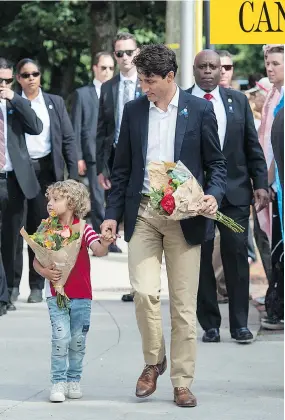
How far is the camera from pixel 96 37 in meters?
22.1

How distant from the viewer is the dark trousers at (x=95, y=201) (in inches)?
561

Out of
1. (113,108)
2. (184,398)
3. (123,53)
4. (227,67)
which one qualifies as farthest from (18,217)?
(184,398)

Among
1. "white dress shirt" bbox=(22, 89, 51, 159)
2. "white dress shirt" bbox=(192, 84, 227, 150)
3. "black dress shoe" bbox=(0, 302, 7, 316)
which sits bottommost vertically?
"black dress shoe" bbox=(0, 302, 7, 316)

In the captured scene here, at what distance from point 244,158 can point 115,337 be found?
63.8 inches

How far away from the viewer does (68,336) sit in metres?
7.34

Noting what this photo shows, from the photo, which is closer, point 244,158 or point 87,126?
point 244,158

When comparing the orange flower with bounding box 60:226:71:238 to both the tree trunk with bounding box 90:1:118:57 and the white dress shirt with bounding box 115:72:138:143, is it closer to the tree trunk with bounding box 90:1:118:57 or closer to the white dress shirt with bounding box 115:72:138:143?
the white dress shirt with bounding box 115:72:138:143

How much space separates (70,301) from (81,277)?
0.15 meters

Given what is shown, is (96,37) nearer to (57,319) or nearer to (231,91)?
(231,91)

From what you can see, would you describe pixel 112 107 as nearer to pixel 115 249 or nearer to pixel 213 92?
pixel 213 92

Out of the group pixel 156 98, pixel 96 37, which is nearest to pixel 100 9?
pixel 96 37

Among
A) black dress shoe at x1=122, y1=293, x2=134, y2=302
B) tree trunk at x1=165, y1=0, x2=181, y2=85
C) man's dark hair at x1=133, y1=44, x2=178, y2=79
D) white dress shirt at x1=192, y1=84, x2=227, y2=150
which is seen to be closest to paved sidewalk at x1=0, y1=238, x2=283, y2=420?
black dress shoe at x1=122, y1=293, x2=134, y2=302

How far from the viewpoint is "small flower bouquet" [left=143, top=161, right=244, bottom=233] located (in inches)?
272

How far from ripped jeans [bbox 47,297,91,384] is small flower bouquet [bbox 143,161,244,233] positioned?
0.79 metres
